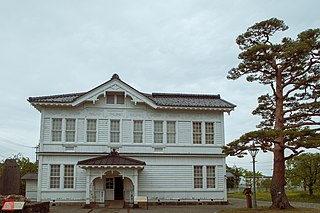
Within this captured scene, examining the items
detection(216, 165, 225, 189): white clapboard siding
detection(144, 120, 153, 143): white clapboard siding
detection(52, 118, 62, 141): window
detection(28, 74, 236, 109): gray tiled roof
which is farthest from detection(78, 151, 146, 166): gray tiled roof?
detection(216, 165, 225, 189): white clapboard siding

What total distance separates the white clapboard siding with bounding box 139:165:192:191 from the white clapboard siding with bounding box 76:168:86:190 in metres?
3.71

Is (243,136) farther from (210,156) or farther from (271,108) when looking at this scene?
(210,156)

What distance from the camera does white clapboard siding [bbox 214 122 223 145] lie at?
25344 mm

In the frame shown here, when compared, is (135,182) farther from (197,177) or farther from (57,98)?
(57,98)

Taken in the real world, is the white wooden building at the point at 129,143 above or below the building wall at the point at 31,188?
above

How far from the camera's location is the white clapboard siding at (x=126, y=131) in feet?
80.1

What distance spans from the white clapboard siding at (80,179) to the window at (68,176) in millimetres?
342

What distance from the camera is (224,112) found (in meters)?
25.8

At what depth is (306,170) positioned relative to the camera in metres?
32.1

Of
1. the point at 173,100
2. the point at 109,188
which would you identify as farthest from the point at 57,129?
the point at 173,100

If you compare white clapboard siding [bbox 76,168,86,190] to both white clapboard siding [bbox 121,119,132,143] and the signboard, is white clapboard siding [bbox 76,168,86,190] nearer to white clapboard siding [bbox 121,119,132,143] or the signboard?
white clapboard siding [bbox 121,119,132,143]

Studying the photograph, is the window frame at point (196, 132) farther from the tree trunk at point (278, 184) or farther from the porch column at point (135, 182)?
the tree trunk at point (278, 184)

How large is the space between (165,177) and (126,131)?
410cm

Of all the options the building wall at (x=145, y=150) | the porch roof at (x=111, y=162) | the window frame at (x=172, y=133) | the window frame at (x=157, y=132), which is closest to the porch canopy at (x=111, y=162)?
the porch roof at (x=111, y=162)
